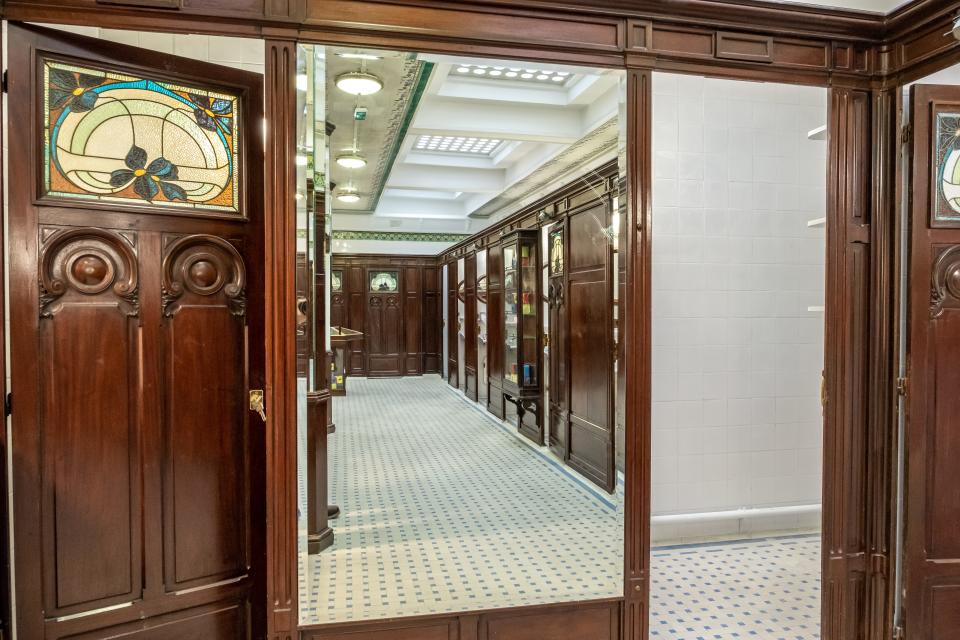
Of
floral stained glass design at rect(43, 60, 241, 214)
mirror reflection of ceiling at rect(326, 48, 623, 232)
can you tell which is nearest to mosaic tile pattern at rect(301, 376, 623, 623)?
floral stained glass design at rect(43, 60, 241, 214)

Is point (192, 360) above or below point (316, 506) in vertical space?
above

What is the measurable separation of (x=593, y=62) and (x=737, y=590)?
9.52ft

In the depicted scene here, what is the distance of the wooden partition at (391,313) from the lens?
483 inches

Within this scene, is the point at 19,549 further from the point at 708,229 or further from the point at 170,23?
the point at 708,229

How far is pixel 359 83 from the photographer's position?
4777 millimetres

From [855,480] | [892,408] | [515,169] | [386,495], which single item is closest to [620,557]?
[855,480]

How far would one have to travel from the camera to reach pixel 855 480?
2.77m

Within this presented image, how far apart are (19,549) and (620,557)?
2.31 metres

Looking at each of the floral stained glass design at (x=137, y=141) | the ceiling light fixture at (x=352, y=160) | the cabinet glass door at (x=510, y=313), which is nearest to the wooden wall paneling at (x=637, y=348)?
the floral stained glass design at (x=137, y=141)

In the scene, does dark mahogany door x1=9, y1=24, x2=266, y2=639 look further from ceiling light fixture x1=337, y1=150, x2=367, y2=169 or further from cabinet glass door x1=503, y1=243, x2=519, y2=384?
ceiling light fixture x1=337, y1=150, x2=367, y2=169

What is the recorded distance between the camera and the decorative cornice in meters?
12.5

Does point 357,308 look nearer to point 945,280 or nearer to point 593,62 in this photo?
point 593,62

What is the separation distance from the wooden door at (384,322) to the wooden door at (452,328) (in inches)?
58.4

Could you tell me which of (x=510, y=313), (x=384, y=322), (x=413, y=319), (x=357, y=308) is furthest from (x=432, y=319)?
(x=510, y=313)
